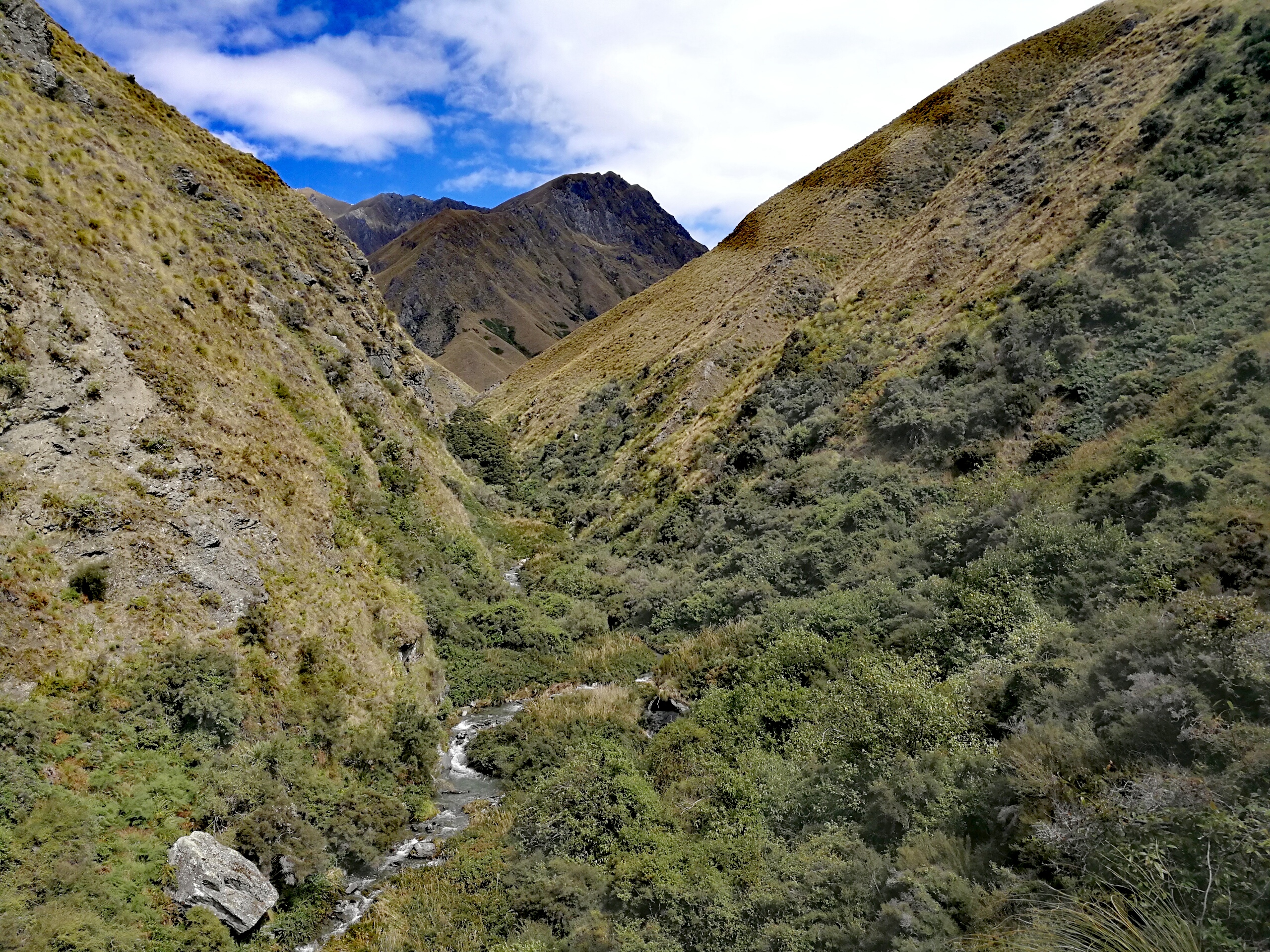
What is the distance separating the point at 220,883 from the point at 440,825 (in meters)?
4.96

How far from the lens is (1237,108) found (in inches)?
816

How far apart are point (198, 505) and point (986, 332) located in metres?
26.6

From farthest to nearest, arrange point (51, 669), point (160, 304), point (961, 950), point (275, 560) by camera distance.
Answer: point (160, 304), point (275, 560), point (51, 669), point (961, 950)

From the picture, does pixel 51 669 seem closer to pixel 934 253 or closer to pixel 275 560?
pixel 275 560

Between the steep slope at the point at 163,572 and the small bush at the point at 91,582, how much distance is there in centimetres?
4

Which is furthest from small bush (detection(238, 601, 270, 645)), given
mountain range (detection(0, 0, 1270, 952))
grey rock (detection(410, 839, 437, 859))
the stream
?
grey rock (detection(410, 839, 437, 859))

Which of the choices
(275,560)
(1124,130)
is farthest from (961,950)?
(1124,130)

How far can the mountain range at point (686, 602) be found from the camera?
28.5ft

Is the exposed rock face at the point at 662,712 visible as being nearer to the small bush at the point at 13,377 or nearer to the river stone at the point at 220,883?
the river stone at the point at 220,883

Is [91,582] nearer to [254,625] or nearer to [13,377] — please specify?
[254,625]

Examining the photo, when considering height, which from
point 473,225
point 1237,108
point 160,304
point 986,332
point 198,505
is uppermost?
point 473,225

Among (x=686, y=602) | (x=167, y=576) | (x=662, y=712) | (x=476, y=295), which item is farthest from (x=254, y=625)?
(x=476, y=295)

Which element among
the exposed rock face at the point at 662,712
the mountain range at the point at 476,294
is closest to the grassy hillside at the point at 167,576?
the exposed rock face at the point at 662,712

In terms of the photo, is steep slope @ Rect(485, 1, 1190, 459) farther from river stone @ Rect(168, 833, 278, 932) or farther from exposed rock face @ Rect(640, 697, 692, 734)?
river stone @ Rect(168, 833, 278, 932)
